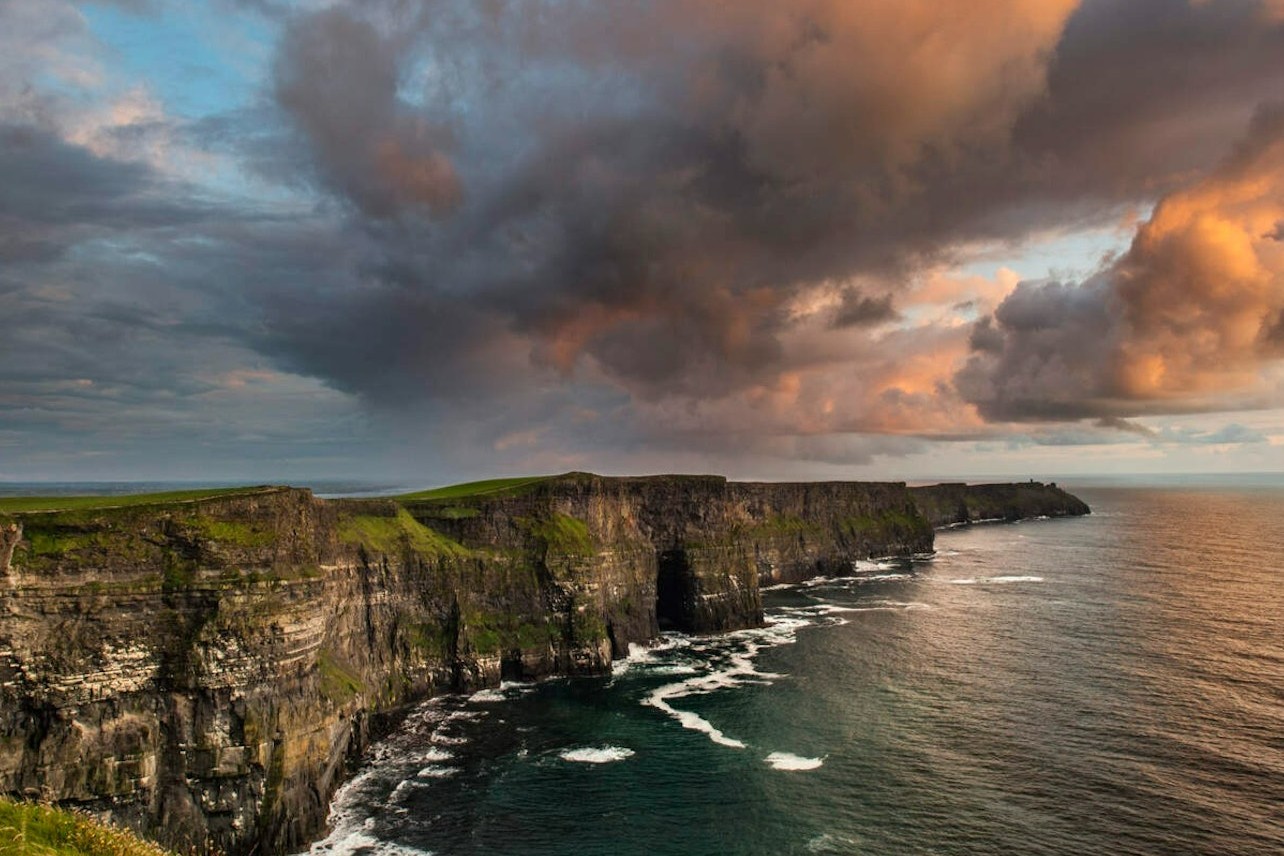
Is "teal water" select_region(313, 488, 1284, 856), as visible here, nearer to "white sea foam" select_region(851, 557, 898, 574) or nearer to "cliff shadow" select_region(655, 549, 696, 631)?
"cliff shadow" select_region(655, 549, 696, 631)

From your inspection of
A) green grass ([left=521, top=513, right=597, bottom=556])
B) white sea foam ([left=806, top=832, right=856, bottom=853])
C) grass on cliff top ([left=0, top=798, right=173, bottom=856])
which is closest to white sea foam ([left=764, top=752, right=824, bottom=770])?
white sea foam ([left=806, top=832, right=856, bottom=853])

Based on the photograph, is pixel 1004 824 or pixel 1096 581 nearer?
pixel 1004 824

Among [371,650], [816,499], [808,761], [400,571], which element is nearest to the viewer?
[808,761]

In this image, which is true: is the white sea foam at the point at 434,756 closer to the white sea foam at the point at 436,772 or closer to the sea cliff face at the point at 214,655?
the white sea foam at the point at 436,772

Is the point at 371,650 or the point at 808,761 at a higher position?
the point at 371,650

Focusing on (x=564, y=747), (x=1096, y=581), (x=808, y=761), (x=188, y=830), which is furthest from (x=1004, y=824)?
(x=1096, y=581)

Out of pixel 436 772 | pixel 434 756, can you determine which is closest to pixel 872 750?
pixel 436 772

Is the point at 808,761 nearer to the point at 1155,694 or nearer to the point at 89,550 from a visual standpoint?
the point at 1155,694

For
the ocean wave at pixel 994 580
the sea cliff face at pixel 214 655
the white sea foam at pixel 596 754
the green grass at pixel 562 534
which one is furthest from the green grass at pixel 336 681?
the ocean wave at pixel 994 580
